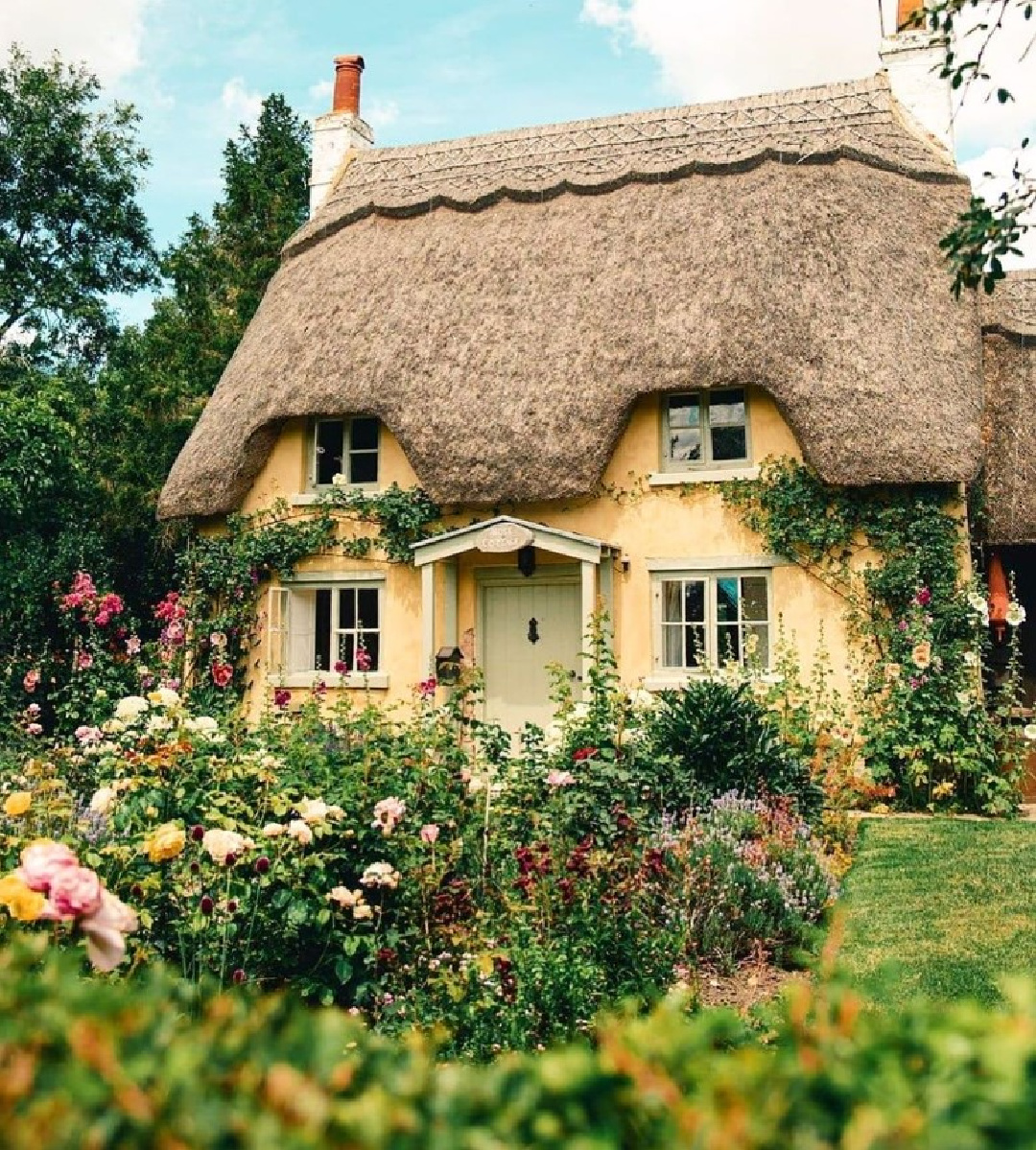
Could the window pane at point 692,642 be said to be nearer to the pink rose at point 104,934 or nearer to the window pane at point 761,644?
the window pane at point 761,644

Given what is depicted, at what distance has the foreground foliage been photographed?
130 cm

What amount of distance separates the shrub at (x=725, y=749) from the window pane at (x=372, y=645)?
5077mm

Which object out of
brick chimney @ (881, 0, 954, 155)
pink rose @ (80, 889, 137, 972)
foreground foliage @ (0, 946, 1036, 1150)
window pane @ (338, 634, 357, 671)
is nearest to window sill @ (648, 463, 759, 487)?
window pane @ (338, 634, 357, 671)

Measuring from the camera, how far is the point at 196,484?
13180mm

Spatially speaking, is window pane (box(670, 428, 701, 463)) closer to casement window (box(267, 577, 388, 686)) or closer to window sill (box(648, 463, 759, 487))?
window sill (box(648, 463, 759, 487))

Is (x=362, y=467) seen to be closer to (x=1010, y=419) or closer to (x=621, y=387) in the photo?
(x=621, y=387)

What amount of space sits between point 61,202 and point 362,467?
377 inches

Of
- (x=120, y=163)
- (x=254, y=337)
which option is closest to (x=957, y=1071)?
(x=254, y=337)

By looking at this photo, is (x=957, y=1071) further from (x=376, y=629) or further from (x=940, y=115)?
(x=940, y=115)

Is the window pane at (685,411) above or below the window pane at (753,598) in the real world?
above

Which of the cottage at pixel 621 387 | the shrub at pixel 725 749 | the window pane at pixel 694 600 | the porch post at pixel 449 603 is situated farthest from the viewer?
the porch post at pixel 449 603

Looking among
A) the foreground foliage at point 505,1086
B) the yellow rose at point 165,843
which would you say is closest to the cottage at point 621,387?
the yellow rose at point 165,843

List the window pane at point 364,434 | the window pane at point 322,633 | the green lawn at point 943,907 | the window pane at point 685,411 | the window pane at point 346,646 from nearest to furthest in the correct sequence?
1. the green lawn at point 943,907
2. the window pane at point 685,411
3. the window pane at point 346,646
4. the window pane at point 322,633
5. the window pane at point 364,434

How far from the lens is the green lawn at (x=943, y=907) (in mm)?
5105
